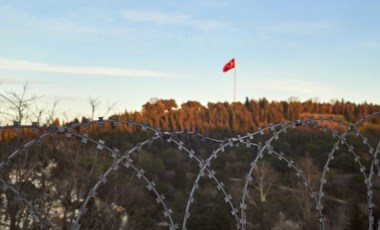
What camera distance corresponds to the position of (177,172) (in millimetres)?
40781

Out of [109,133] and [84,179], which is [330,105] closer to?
[109,133]

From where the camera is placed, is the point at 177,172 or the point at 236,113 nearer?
the point at 177,172

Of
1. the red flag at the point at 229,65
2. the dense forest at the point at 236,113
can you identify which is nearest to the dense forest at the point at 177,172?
the dense forest at the point at 236,113

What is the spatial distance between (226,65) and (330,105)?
4466 centimetres

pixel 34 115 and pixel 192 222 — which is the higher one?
pixel 34 115

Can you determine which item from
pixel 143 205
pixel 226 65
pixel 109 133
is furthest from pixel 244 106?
pixel 143 205

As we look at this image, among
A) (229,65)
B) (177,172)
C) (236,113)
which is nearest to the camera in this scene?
(177,172)

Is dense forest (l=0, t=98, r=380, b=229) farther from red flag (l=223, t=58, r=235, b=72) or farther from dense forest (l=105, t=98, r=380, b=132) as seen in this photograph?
red flag (l=223, t=58, r=235, b=72)

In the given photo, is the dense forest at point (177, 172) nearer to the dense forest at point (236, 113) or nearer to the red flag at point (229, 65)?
the dense forest at point (236, 113)

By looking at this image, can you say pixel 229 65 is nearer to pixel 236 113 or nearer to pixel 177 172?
pixel 177 172

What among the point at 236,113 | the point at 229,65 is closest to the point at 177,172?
the point at 229,65

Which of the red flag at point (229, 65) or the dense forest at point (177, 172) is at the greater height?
the red flag at point (229, 65)

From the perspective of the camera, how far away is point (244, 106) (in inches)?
3135

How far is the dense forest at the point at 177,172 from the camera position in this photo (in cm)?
648
